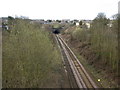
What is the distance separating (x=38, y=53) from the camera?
375 inches

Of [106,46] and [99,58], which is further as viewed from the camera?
[99,58]

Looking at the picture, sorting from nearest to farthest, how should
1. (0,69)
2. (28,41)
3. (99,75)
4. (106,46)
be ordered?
(0,69)
(28,41)
(99,75)
(106,46)

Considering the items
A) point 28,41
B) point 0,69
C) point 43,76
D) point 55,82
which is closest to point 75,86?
point 55,82

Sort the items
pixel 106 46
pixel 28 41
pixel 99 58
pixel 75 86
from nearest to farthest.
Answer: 1. pixel 28 41
2. pixel 75 86
3. pixel 106 46
4. pixel 99 58

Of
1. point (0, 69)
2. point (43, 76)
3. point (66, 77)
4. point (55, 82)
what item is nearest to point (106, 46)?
point (66, 77)

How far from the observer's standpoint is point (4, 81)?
330 inches

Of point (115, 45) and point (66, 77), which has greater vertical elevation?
point (115, 45)

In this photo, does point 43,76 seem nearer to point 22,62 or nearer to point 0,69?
point 22,62

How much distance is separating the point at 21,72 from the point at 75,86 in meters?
4.27

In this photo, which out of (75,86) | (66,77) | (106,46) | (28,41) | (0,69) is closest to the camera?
(0,69)

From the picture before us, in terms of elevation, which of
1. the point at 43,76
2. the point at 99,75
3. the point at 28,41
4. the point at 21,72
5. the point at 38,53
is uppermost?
the point at 28,41

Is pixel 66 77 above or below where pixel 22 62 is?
below

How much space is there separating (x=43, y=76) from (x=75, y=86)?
246 cm

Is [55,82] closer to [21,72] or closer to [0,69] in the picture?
[21,72]
